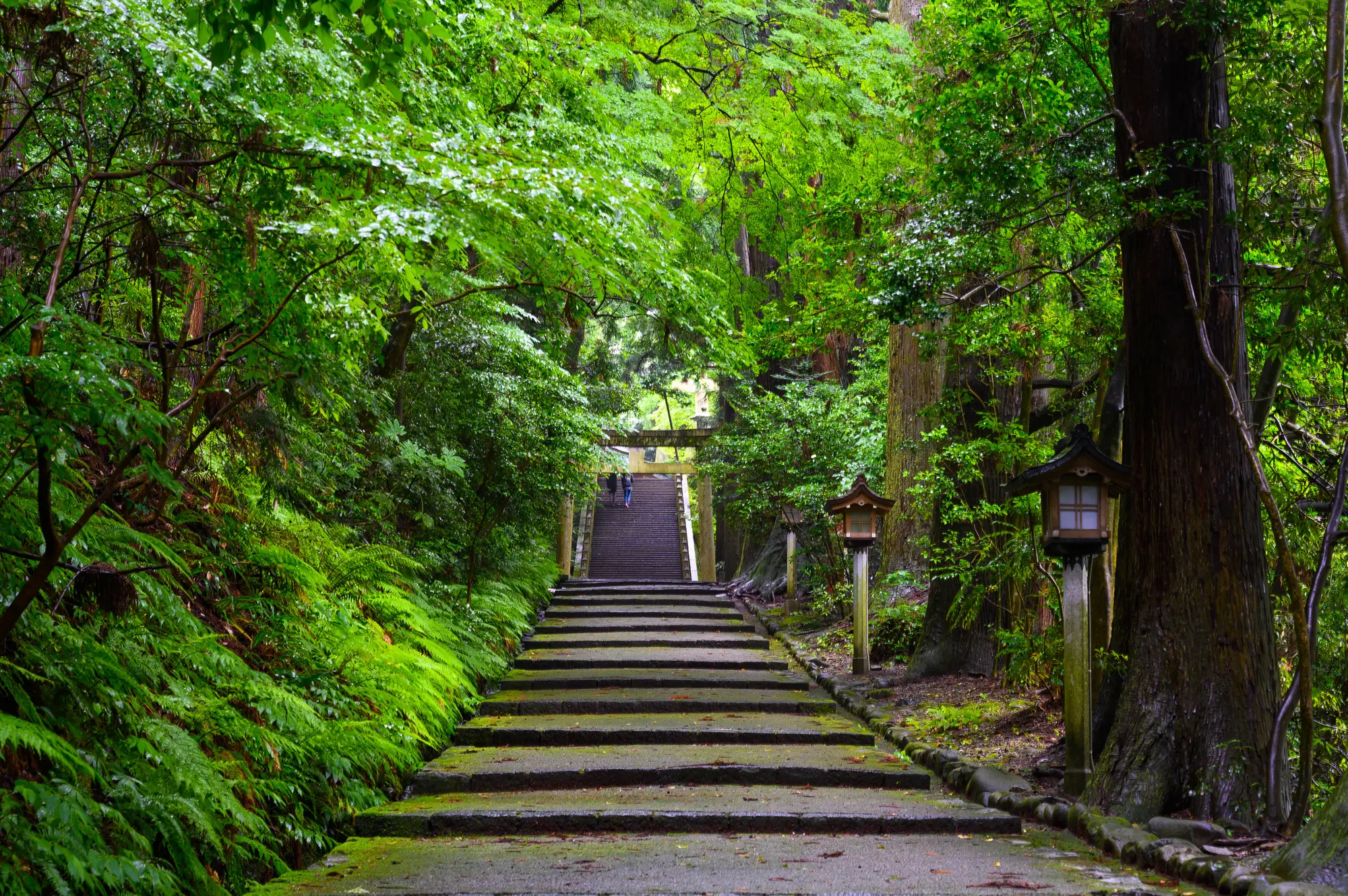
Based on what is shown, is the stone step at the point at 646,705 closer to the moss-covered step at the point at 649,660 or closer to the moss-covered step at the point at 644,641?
the moss-covered step at the point at 649,660

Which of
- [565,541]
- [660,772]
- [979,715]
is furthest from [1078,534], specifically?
[565,541]

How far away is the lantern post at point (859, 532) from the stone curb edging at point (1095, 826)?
4.95 ft

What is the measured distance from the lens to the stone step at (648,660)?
1071 cm

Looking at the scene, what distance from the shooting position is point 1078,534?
5.52 m

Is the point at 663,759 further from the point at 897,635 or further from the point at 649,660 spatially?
the point at 897,635

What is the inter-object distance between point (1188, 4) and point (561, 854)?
5.36m

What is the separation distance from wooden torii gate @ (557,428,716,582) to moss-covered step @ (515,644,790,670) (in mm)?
4903

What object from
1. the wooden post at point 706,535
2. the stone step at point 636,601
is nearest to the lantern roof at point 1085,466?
the stone step at point 636,601

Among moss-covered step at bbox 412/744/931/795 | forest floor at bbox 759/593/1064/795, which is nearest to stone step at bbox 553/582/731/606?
forest floor at bbox 759/593/1064/795

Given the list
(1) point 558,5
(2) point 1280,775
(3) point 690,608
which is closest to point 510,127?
(1) point 558,5

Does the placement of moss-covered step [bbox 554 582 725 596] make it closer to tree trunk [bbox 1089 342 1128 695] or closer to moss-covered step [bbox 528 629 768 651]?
moss-covered step [bbox 528 629 768 651]

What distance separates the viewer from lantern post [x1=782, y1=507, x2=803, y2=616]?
47.2ft

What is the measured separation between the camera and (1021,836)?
5262 mm

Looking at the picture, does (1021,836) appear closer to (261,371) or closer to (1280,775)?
(1280,775)
